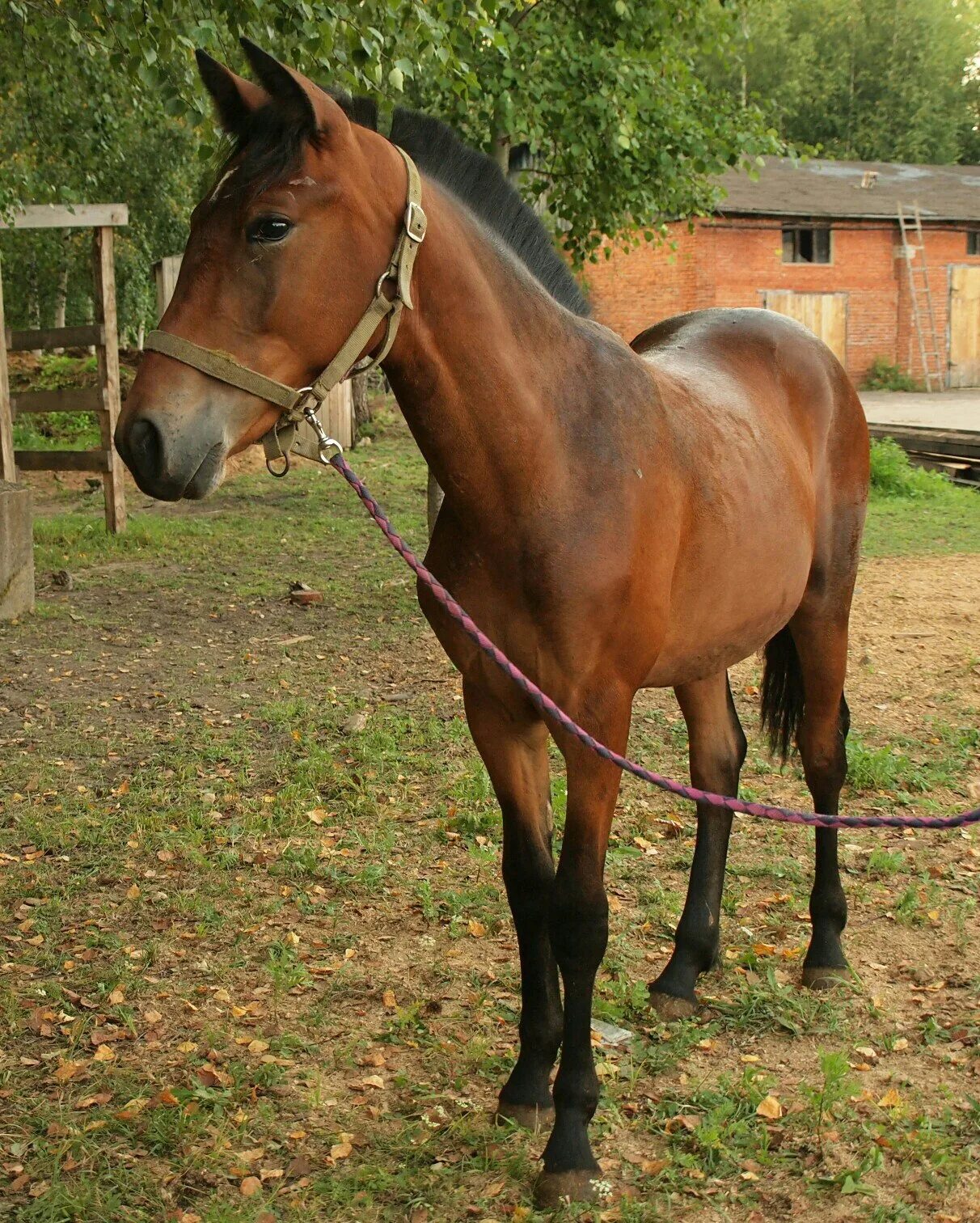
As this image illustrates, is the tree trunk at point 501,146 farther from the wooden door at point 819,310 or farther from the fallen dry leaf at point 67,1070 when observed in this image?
the wooden door at point 819,310

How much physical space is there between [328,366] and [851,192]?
3208 centimetres

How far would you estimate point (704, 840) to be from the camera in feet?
12.7

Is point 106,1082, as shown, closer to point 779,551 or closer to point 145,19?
point 779,551

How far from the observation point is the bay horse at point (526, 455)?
6.98 ft

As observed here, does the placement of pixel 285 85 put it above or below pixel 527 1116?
above

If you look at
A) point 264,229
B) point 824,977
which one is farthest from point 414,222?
point 824,977

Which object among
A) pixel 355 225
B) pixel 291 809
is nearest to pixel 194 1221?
pixel 355 225

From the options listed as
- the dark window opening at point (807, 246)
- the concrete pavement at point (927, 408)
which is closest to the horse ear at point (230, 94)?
the concrete pavement at point (927, 408)

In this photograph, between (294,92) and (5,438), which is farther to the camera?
(5,438)

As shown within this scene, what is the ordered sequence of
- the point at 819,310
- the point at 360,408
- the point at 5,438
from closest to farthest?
the point at 5,438 < the point at 360,408 < the point at 819,310

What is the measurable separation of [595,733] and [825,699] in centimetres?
157

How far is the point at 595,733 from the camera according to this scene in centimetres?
268

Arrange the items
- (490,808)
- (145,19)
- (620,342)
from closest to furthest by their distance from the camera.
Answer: (620,342)
(145,19)
(490,808)

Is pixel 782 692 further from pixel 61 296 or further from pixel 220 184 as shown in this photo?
pixel 61 296
